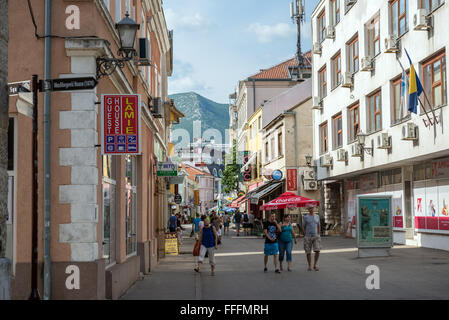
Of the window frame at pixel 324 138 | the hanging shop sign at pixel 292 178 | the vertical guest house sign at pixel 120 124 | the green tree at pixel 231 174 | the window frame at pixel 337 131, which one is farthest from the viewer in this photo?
the green tree at pixel 231 174

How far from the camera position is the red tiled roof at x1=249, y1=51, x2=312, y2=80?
58.4 m

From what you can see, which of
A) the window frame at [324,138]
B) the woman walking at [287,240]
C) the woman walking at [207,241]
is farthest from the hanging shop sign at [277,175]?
the woman walking at [207,241]

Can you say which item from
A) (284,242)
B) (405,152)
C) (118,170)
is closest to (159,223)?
(284,242)

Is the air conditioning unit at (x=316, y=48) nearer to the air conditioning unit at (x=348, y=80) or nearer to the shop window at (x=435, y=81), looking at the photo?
the air conditioning unit at (x=348, y=80)

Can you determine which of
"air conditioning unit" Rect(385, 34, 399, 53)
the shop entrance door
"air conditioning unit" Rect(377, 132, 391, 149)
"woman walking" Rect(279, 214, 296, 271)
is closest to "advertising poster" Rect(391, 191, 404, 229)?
the shop entrance door

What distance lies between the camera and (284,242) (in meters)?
17.5

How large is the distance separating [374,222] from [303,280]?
22.5ft

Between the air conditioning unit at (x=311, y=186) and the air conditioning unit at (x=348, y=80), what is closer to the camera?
the air conditioning unit at (x=348, y=80)

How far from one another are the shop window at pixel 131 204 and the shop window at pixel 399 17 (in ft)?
40.2

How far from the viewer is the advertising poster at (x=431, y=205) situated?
75.5 feet

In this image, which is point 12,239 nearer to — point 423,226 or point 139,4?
point 139,4

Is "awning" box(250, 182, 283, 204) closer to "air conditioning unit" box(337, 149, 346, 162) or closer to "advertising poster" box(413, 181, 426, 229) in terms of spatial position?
"air conditioning unit" box(337, 149, 346, 162)

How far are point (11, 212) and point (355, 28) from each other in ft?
74.9

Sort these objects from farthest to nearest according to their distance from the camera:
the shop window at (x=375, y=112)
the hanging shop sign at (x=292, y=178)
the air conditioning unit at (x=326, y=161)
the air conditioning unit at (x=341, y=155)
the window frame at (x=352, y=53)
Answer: the hanging shop sign at (x=292, y=178), the air conditioning unit at (x=326, y=161), the air conditioning unit at (x=341, y=155), the window frame at (x=352, y=53), the shop window at (x=375, y=112)
